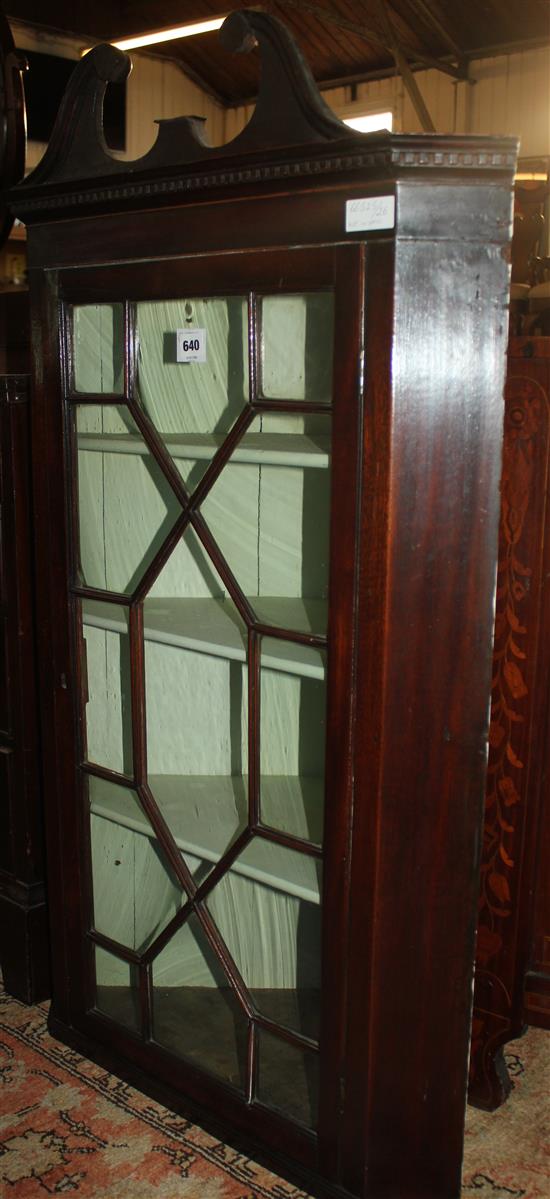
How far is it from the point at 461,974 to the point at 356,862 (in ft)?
0.65

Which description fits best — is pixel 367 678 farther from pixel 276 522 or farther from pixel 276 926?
pixel 276 926

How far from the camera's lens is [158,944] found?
155cm

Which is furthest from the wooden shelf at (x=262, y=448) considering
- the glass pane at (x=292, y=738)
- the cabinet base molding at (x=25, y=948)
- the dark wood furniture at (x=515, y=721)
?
the cabinet base molding at (x=25, y=948)

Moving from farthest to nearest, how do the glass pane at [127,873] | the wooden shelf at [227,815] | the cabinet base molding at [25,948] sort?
the cabinet base molding at [25,948] < the glass pane at [127,873] < the wooden shelf at [227,815]

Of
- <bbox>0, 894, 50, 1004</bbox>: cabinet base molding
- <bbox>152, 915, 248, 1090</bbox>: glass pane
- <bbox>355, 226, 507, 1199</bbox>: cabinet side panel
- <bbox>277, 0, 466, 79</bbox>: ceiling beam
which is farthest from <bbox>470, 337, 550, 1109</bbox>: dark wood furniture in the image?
<bbox>277, 0, 466, 79</bbox>: ceiling beam

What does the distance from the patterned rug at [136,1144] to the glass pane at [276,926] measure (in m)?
0.25

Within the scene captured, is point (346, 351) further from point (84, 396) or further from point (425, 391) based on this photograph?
point (84, 396)

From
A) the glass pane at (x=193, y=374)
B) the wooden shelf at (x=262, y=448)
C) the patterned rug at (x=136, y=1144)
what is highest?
the glass pane at (x=193, y=374)

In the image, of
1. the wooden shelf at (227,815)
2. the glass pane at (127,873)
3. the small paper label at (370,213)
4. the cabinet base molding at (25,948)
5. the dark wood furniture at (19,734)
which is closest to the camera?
the small paper label at (370,213)

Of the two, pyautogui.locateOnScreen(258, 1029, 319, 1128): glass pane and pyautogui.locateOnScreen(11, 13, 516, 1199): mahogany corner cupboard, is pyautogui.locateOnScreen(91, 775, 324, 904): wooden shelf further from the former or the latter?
pyautogui.locateOnScreen(258, 1029, 319, 1128): glass pane

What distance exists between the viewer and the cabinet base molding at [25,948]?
1847 millimetres

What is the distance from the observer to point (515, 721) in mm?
1524

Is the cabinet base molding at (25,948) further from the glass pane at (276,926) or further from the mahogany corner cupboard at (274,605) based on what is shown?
the glass pane at (276,926)

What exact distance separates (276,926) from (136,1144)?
15.5 inches
